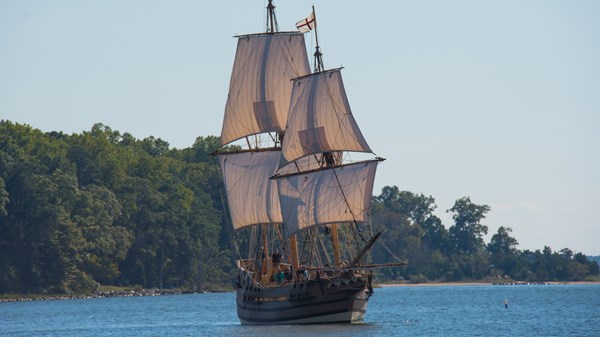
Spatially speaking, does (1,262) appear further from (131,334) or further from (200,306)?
(131,334)

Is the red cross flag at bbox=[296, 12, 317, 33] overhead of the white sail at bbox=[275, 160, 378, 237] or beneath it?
overhead

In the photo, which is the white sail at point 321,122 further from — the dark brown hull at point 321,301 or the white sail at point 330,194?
the dark brown hull at point 321,301

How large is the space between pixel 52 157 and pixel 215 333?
9584 cm

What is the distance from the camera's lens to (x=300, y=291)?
332ft

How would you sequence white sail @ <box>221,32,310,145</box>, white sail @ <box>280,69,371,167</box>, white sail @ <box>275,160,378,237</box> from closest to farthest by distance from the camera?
white sail @ <box>280,69,371,167</box> < white sail @ <box>275,160,378,237</box> < white sail @ <box>221,32,310,145</box>

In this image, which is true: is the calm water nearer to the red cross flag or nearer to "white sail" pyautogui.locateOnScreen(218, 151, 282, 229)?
"white sail" pyautogui.locateOnScreen(218, 151, 282, 229)

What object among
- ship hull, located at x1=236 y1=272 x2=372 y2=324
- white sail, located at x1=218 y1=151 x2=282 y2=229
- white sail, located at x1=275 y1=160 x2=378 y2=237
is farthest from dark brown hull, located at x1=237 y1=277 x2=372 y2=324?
white sail, located at x1=218 y1=151 x2=282 y2=229

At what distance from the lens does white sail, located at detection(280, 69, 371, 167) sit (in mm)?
103688

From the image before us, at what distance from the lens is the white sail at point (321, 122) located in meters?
104

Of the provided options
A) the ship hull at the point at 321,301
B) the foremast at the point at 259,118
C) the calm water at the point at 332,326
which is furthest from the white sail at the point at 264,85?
the calm water at the point at 332,326

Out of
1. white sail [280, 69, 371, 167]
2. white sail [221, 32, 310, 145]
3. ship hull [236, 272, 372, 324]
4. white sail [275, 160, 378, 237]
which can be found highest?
white sail [221, 32, 310, 145]

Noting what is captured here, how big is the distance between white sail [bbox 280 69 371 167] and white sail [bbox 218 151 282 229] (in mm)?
7906

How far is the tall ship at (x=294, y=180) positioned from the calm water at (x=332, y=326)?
251cm

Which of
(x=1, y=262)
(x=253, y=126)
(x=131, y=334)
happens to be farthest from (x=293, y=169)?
(x=1, y=262)
